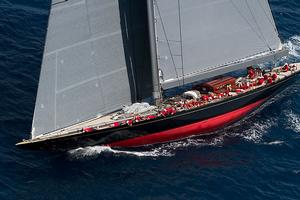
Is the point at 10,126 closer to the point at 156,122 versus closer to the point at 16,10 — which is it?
the point at 156,122

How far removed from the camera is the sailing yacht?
4750 cm

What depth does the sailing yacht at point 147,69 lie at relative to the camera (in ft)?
156

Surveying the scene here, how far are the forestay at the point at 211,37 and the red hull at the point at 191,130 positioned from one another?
3730 millimetres

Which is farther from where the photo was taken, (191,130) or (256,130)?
(256,130)

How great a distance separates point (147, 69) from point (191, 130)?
646cm

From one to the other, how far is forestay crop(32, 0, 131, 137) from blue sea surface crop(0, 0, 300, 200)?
316cm

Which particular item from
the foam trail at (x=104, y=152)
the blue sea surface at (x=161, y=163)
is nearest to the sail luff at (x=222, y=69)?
the blue sea surface at (x=161, y=163)

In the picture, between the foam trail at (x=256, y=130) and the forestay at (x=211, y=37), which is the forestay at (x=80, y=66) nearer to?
the forestay at (x=211, y=37)

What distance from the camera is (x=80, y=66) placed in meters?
48.3

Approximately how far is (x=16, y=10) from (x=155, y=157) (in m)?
25.4

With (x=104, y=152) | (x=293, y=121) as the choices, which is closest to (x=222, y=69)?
(x=293, y=121)

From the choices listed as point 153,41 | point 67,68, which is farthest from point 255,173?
point 67,68

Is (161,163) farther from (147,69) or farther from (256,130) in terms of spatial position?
(256,130)

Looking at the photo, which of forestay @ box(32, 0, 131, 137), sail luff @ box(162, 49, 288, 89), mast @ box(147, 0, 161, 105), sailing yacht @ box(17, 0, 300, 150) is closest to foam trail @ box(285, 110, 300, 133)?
sailing yacht @ box(17, 0, 300, 150)
